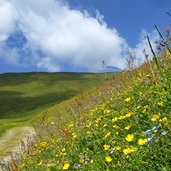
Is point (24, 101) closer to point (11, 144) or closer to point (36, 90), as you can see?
point (36, 90)

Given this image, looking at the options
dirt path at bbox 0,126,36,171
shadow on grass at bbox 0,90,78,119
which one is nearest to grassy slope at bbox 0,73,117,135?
shadow on grass at bbox 0,90,78,119

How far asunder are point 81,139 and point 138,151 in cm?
472

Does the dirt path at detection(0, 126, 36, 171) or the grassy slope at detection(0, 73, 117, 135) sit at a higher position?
the grassy slope at detection(0, 73, 117, 135)

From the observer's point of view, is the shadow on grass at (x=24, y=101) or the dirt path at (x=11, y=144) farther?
the shadow on grass at (x=24, y=101)

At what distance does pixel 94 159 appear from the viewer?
258 inches

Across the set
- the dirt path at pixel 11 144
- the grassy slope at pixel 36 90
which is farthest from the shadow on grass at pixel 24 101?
the dirt path at pixel 11 144

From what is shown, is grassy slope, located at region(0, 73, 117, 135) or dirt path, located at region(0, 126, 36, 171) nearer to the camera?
dirt path, located at region(0, 126, 36, 171)

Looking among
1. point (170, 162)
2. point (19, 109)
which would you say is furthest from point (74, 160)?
point (19, 109)

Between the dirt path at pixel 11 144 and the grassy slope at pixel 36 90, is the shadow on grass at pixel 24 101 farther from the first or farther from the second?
the dirt path at pixel 11 144

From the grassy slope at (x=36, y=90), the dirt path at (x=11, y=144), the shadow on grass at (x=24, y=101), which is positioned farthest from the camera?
the grassy slope at (x=36, y=90)

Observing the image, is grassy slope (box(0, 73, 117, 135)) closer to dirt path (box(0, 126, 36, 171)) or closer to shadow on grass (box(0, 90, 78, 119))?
shadow on grass (box(0, 90, 78, 119))

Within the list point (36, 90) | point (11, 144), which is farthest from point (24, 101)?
point (11, 144)

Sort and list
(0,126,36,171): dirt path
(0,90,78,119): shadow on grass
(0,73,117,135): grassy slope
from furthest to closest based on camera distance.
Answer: (0,73,117,135): grassy slope → (0,90,78,119): shadow on grass → (0,126,36,171): dirt path

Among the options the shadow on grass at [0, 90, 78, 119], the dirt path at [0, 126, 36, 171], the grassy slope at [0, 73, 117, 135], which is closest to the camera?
the dirt path at [0, 126, 36, 171]
